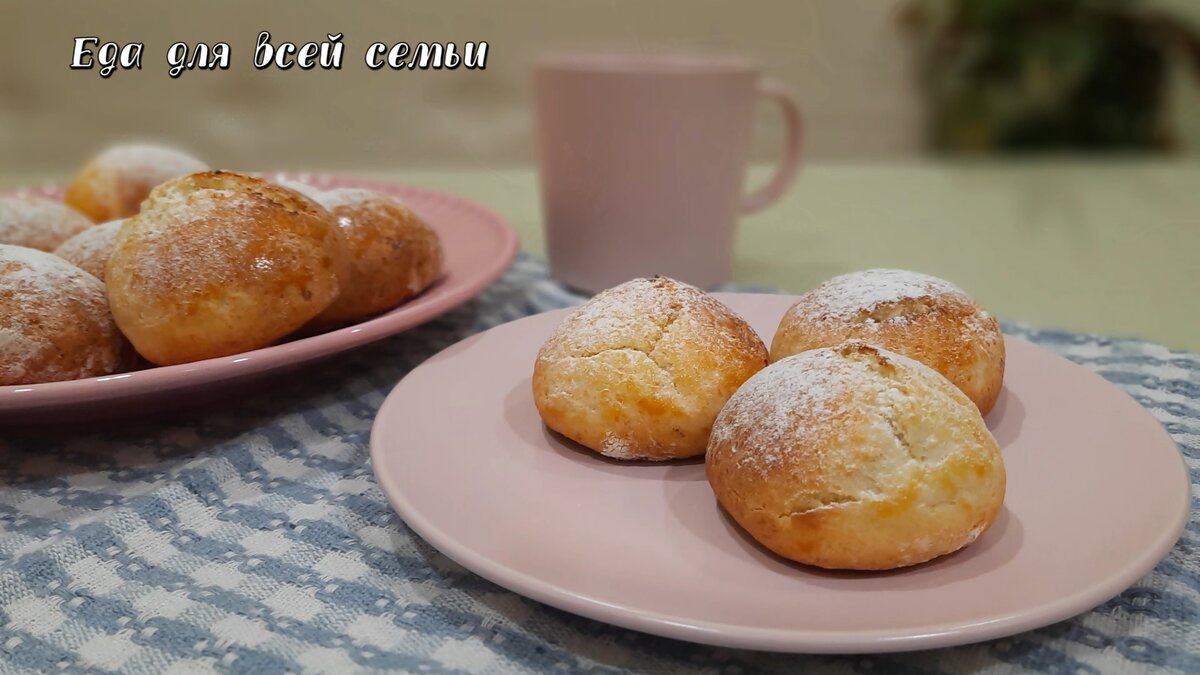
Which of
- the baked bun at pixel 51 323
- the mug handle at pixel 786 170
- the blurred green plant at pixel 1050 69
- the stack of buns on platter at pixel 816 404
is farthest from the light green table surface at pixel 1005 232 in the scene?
the baked bun at pixel 51 323

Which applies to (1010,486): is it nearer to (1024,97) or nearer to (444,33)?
(444,33)

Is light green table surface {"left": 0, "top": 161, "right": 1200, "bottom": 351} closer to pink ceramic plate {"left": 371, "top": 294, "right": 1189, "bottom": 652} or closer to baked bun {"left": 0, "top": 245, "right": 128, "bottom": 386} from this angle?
pink ceramic plate {"left": 371, "top": 294, "right": 1189, "bottom": 652}

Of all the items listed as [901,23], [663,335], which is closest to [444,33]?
[901,23]

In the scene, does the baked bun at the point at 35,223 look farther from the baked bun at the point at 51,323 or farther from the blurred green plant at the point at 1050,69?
the blurred green plant at the point at 1050,69

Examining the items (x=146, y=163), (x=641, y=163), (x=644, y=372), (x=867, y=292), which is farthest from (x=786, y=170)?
(x=146, y=163)

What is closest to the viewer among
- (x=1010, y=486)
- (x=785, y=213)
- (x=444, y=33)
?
(x=1010, y=486)
